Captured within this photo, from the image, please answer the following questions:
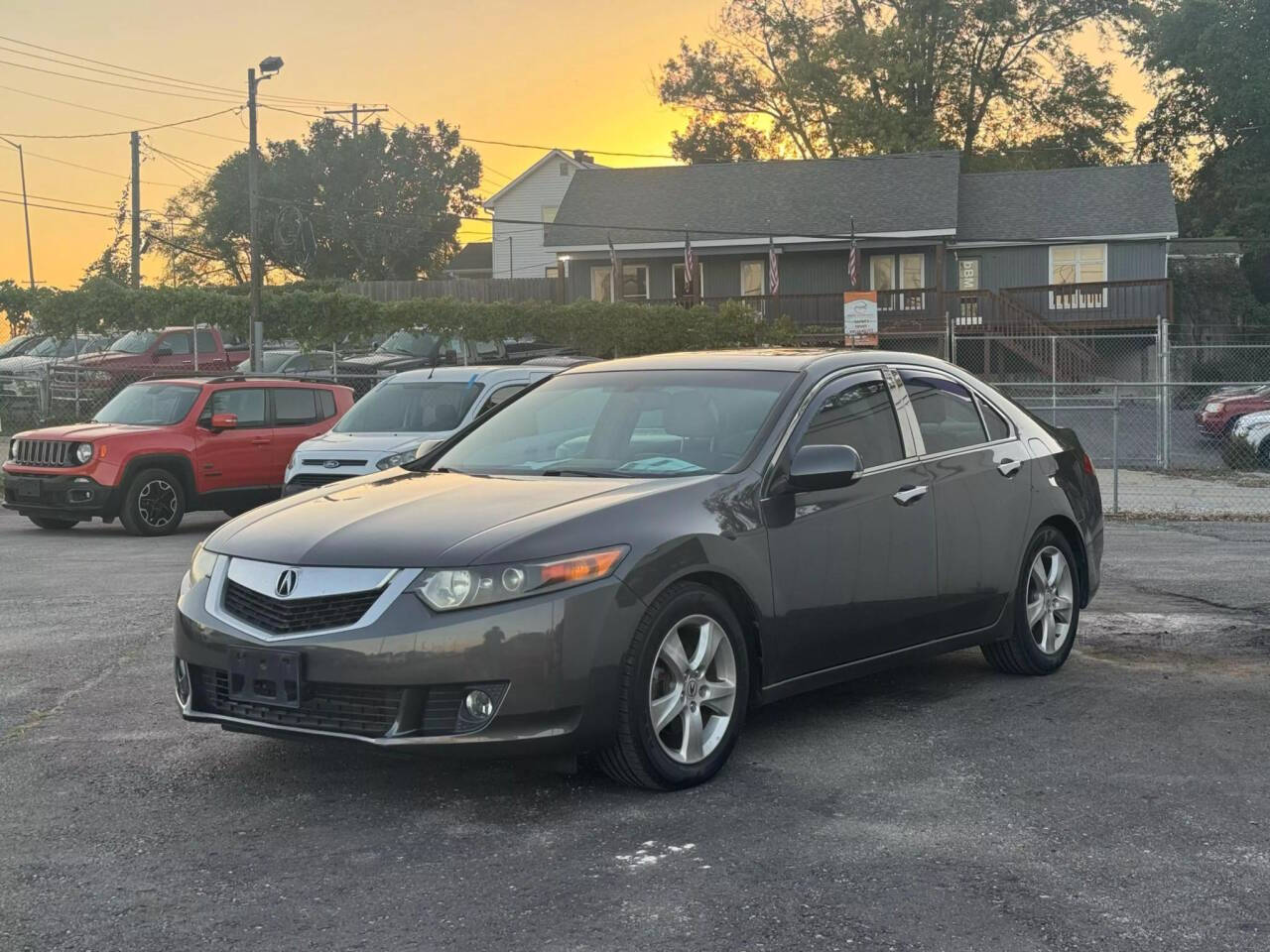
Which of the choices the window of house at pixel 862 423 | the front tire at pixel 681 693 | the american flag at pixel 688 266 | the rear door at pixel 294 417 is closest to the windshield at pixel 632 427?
the window of house at pixel 862 423

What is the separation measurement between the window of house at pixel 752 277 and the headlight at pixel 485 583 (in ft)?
139

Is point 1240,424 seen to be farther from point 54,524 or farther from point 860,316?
point 54,524

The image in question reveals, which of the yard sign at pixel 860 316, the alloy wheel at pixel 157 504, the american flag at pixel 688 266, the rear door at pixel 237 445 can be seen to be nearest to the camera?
the alloy wheel at pixel 157 504

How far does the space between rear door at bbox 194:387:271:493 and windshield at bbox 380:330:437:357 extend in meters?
17.1

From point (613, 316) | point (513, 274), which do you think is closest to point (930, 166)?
point (613, 316)

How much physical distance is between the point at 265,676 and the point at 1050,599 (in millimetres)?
4074

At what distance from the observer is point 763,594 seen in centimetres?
585

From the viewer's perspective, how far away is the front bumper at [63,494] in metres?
14.9

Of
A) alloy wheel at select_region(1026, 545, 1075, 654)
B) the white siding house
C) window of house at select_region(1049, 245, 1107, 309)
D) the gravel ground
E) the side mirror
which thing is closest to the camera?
the gravel ground

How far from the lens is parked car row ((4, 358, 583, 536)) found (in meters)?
14.7

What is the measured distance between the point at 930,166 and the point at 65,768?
4329cm

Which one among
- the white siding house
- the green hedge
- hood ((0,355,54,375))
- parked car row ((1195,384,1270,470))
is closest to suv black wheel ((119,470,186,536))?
parked car row ((1195,384,1270,470))

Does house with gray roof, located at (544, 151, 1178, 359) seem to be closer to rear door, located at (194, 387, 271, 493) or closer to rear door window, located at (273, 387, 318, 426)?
rear door window, located at (273, 387, 318, 426)

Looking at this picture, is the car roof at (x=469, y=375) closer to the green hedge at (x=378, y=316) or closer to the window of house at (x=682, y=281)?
the green hedge at (x=378, y=316)
